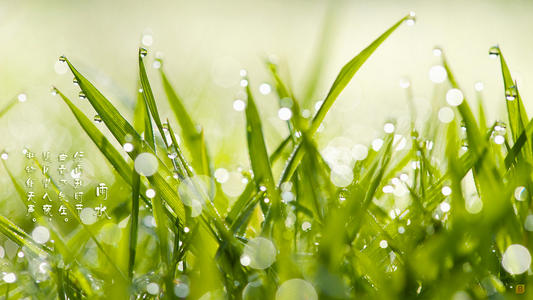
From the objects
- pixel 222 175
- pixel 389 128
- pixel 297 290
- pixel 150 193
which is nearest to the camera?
pixel 297 290

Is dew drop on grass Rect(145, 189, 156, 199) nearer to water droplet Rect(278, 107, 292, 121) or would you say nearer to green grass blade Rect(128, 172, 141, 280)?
green grass blade Rect(128, 172, 141, 280)

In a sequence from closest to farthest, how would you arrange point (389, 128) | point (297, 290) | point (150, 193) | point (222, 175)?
point (297, 290) < point (150, 193) < point (389, 128) < point (222, 175)

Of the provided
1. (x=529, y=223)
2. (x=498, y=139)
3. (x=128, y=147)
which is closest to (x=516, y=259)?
(x=529, y=223)

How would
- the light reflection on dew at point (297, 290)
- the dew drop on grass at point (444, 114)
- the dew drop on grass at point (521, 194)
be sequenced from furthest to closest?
the dew drop on grass at point (444, 114)
the dew drop on grass at point (521, 194)
the light reflection on dew at point (297, 290)

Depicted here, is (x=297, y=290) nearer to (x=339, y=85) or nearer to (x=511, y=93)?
(x=339, y=85)

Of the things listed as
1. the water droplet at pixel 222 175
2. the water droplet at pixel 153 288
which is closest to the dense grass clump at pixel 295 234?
the water droplet at pixel 153 288

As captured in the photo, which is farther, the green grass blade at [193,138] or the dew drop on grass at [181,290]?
the green grass blade at [193,138]

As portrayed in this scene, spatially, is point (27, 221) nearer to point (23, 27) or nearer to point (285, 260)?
point (285, 260)

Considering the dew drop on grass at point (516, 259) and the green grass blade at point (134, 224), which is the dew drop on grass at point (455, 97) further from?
the green grass blade at point (134, 224)
